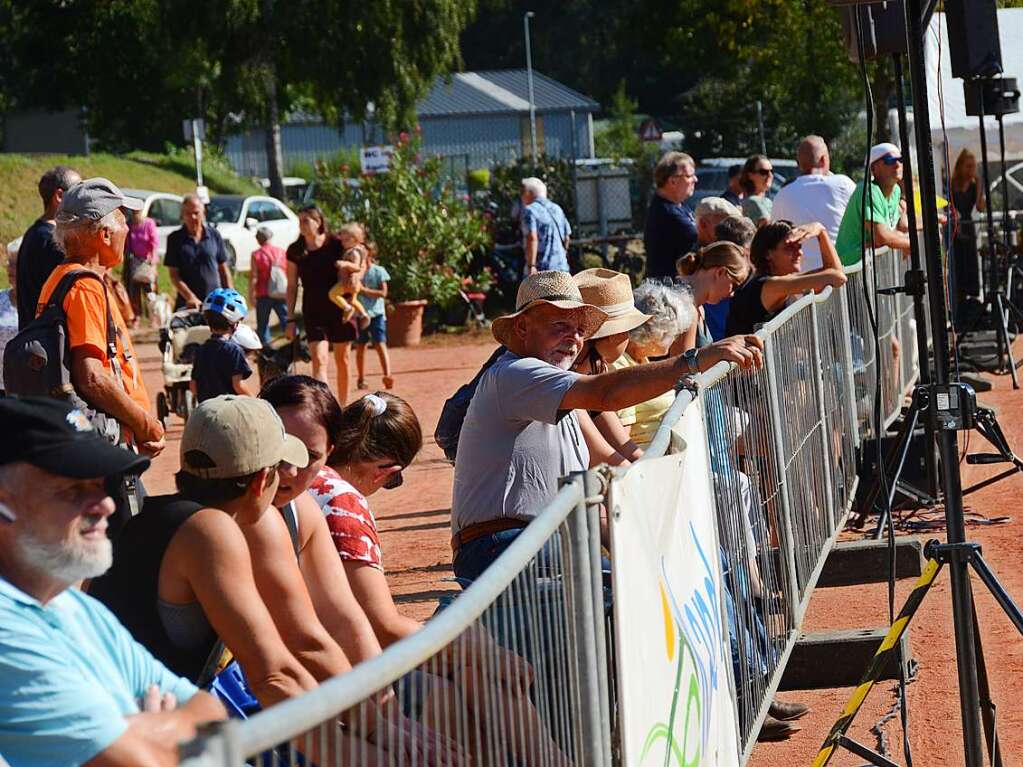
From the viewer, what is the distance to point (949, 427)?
16.3 feet

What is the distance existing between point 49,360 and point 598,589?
3270 mm

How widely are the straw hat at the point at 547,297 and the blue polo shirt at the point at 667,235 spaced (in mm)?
5005

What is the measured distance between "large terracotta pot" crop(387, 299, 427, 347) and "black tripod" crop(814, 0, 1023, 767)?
1648cm

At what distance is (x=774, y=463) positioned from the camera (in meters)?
5.99

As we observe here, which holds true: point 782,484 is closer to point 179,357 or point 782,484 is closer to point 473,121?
point 179,357

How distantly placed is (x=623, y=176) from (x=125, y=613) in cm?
2468

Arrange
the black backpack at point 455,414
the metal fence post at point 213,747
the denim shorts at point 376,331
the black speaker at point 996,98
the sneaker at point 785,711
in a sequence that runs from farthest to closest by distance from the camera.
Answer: the denim shorts at point 376,331, the black speaker at point 996,98, the sneaker at point 785,711, the black backpack at point 455,414, the metal fence post at point 213,747

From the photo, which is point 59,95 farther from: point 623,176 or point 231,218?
point 623,176

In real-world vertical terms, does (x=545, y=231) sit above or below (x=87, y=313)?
above

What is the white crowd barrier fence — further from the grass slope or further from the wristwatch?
the grass slope

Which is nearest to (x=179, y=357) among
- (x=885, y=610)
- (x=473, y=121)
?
(x=885, y=610)

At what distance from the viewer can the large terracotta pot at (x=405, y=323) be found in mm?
21266

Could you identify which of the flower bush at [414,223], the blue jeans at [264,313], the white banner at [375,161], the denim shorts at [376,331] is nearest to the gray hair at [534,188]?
the denim shorts at [376,331]

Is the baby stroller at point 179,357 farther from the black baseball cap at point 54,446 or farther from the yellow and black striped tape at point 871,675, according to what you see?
the black baseball cap at point 54,446
